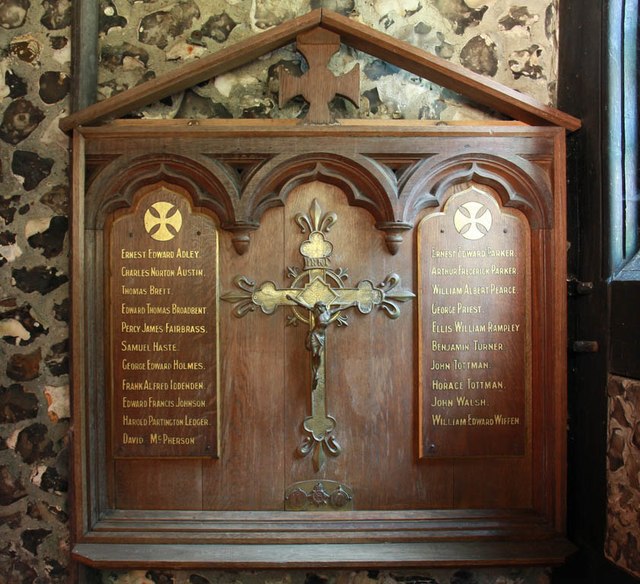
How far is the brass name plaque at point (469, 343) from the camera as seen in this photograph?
89.2 inches

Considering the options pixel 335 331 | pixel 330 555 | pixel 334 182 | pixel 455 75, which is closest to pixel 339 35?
pixel 455 75

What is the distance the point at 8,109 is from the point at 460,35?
6.58 ft

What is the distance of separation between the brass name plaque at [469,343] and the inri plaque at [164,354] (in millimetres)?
890

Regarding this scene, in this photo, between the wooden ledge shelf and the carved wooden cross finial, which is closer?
the wooden ledge shelf

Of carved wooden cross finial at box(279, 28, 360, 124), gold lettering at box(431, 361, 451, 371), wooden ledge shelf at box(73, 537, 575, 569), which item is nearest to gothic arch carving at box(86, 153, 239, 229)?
carved wooden cross finial at box(279, 28, 360, 124)

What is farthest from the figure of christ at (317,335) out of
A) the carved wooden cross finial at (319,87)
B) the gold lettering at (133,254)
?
the carved wooden cross finial at (319,87)

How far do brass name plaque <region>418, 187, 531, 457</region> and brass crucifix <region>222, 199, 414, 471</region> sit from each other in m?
0.17

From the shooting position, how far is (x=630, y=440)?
6.42 feet

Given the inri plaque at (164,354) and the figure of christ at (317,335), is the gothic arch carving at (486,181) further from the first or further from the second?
the inri plaque at (164,354)

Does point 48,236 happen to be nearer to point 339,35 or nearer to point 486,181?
point 339,35

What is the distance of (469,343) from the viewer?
2.27 metres

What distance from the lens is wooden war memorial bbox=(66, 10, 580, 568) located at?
87.1 inches

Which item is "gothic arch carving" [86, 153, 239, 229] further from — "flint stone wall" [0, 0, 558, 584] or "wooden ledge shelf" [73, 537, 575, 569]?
"wooden ledge shelf" [73, 537, 575, 569]

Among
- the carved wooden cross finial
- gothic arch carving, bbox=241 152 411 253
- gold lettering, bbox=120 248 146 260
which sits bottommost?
gold lettering, bbox=120 248 146 260
